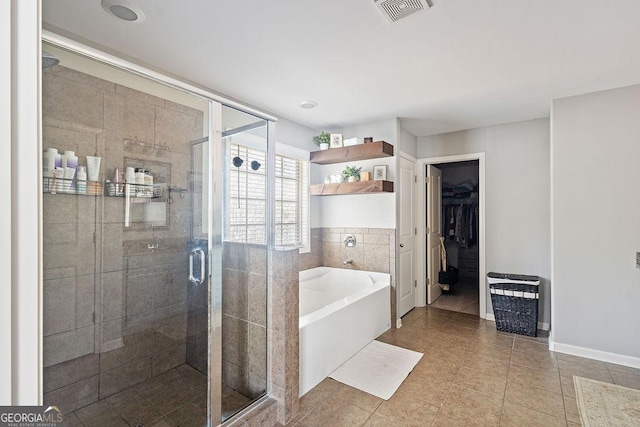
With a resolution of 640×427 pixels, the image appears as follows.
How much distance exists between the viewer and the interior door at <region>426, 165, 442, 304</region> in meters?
4.66

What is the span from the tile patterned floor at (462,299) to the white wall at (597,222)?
138 cm

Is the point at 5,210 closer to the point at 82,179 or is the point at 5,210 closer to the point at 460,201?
the point at 82,179

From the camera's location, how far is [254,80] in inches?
108

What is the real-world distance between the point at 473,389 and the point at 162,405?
2.24 metres

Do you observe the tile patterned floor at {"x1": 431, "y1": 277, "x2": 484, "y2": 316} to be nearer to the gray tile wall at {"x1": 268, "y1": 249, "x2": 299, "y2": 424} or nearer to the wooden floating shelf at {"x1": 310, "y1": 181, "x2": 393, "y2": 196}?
the wooden floating shelf at {"x1": 310, "y1": 181, "x2": 393, "y2": 196}

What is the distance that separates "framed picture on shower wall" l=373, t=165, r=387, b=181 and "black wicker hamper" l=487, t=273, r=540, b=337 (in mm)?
1784

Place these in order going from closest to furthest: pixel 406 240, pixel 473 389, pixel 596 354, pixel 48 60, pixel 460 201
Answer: pixel 48 60, pixel 473 389, pixel 596 354, pixel 406 240, pixel 460 201

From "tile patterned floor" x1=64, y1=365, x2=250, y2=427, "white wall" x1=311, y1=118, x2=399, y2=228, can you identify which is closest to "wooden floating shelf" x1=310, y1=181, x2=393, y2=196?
"white wall" x1=311, y1=118, x2=399, y2=228

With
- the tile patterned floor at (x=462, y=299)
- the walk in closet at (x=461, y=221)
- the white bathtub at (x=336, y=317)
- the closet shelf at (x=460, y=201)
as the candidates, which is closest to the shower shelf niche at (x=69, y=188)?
the white bathtub at (x=336, y=317)

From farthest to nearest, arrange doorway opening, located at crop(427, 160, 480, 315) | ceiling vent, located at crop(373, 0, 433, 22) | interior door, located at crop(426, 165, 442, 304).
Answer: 1. doorway opening, located at crop(427, 160, 480, 315)
2. interior door, located at crop(426, 165, 442, 304)
3. ceiling vent, located at crop(373, 0, 433, 22)

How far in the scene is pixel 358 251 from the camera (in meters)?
4.05

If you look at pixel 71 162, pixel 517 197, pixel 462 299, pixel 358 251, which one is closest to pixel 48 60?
pixel 71 162

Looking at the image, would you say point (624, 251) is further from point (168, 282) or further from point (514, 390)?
point (168, 282)

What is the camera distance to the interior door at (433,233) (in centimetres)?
466
